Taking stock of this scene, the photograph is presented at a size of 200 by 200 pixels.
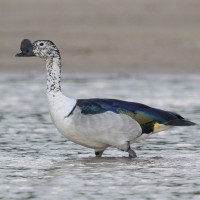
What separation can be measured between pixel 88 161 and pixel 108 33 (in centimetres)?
1480

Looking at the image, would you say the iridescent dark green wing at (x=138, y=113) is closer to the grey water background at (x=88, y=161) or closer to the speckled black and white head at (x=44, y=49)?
the grey water background at (x=88, y=161)

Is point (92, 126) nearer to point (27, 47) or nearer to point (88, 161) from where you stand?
point (88, 161)

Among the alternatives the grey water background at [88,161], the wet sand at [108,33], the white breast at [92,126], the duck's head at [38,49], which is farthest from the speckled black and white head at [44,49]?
the wet sand at [108,33]

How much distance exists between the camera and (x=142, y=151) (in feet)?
33.2

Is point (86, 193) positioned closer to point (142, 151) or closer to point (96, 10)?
point (142, 151)

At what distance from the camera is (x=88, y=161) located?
30.7ft

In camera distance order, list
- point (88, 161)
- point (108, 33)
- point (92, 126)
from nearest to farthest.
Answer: point (92, 126) → point (88, 161) → point (108, 33)

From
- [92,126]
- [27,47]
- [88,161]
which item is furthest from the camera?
[27,47]

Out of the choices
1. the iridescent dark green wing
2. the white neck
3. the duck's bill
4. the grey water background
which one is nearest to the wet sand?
the grey water background

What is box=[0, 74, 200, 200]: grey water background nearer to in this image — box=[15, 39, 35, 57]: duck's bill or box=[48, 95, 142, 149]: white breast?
box=[48, 95, 142, 149]: white breast

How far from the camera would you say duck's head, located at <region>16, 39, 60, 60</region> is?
31.5ft

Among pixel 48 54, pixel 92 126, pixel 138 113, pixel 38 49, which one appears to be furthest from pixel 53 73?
pixel 138 113

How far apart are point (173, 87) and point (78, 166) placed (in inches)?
324

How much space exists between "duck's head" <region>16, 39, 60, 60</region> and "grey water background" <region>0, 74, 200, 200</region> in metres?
1.15
